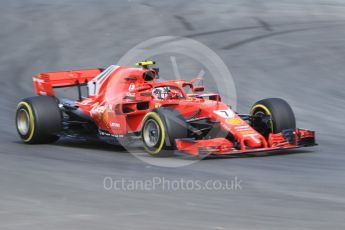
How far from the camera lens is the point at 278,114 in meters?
14.0

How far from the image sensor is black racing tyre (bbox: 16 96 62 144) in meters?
14.7

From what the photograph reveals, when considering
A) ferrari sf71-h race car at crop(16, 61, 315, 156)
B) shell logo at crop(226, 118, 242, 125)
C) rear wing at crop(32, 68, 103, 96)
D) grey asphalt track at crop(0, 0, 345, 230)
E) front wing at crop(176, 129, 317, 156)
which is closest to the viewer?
grey asphalt track at crop(0, 0, 345, 230)

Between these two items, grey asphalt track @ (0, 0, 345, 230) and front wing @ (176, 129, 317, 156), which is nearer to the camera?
grey asphalt track @ (0, 0, 345, 230)

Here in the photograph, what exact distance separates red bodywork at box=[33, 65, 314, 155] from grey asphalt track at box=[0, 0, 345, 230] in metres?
0.27

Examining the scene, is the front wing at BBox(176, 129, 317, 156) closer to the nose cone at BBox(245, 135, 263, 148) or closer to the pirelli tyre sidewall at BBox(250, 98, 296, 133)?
the nose cone at BBox(245, 135, 263, 148)

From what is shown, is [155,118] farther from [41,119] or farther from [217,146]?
[41,119]

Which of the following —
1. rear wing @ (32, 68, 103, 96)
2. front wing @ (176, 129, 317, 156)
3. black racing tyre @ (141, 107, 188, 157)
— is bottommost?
front wing @ (176, 129, 317, 156)

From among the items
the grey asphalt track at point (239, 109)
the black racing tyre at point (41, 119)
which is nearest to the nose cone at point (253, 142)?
the grey asphalt track at point (239, 109)

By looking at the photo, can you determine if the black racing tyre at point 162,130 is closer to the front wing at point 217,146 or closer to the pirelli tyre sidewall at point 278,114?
the front wing at point 217,146

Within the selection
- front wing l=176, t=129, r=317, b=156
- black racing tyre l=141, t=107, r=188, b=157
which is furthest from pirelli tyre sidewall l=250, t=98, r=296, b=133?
black racing tyre l=141, t=107, r=188, b=157

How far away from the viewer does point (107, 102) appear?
14539mm

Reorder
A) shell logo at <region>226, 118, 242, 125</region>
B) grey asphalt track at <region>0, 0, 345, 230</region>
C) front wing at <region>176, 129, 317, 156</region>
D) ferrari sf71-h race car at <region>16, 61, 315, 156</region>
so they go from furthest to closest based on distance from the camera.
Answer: shell logo at <region>226, 118, 242, 125</region> < ferrari sf71-h race car at <region>16, 61, 315, 156</region> < front wing at <region>176, 129, 317, 156</region> < grey asphalt track at <region>0, 0, 345, 230</region>

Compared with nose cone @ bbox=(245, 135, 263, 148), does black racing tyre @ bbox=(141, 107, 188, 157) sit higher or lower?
higher

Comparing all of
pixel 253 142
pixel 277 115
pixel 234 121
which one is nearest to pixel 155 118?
pixel 234 121
